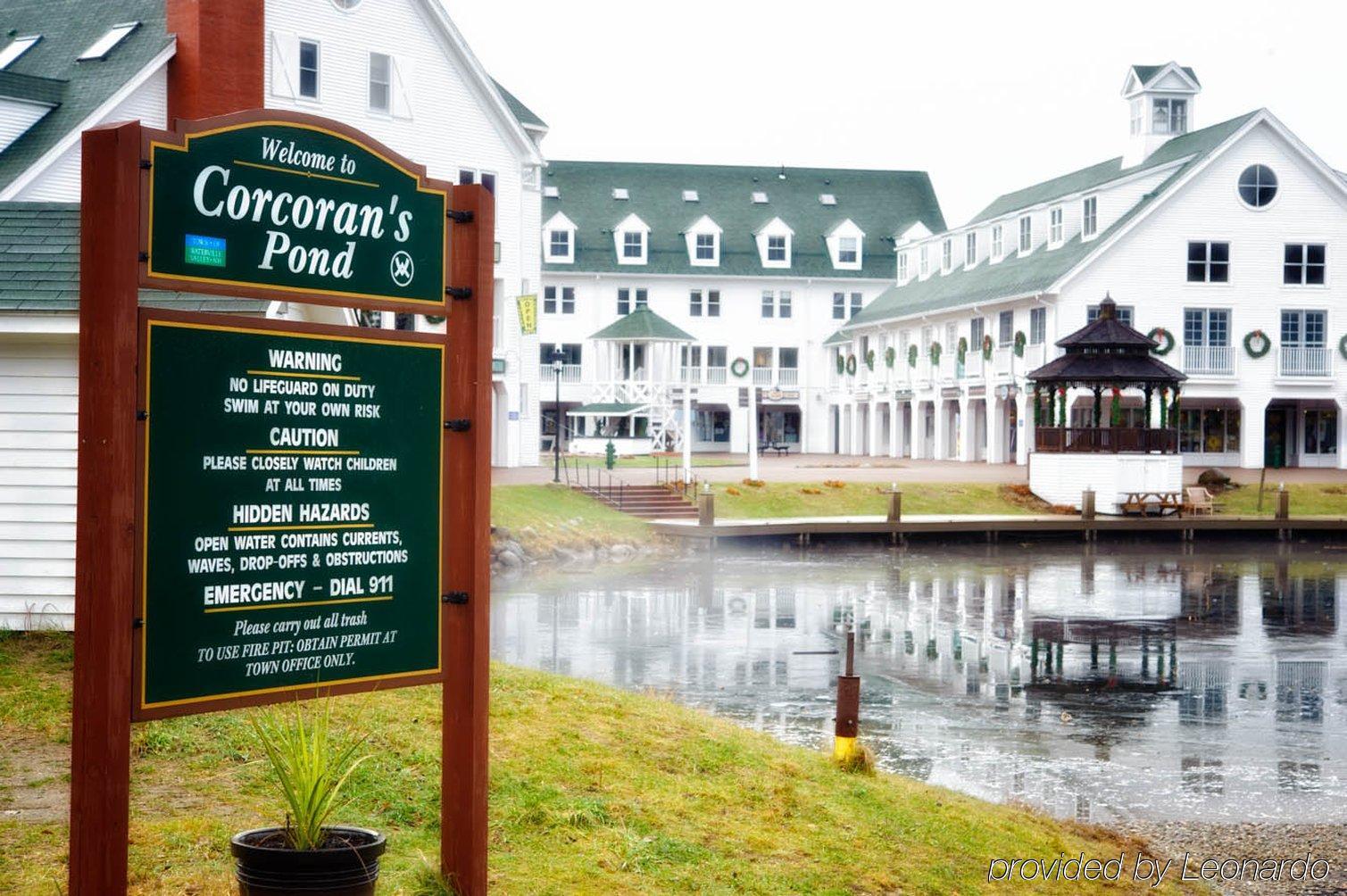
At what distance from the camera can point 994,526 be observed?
39.0m

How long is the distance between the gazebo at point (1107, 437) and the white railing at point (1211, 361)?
919cm

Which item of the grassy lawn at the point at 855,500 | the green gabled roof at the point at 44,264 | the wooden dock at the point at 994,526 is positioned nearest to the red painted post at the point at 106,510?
the green gabled roof at the point at 44,264

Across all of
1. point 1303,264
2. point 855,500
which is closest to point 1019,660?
point 855,500

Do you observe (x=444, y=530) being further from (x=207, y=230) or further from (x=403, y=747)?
(x=403, y=747)

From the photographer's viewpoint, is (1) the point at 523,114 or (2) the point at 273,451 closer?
(2) the point at 273,451

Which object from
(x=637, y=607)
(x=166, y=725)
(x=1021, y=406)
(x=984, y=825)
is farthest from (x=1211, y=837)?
(x=1021, y=406)

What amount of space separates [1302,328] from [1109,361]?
47.7 ft

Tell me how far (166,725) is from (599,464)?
41873mm

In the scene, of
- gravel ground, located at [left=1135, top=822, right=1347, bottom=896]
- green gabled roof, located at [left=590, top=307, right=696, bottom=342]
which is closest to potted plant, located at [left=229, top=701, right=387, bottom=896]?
gravel ground, located at [left=1135, top=822, right=1347, bottom=896]

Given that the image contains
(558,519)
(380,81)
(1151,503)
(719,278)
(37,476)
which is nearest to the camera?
(37,476)

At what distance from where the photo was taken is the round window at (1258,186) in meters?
53.2

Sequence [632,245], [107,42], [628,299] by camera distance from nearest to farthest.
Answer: [107,42] → [628,299] → [632,245]

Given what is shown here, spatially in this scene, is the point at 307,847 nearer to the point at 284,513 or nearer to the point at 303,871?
the point at 303,871

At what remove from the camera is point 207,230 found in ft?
19.1
